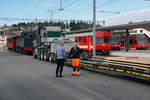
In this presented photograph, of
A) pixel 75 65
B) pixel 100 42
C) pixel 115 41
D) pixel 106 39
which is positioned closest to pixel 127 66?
pixel 75 65

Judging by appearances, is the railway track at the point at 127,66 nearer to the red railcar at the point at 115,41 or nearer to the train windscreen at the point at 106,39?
the train windscreen at the point at 106,39

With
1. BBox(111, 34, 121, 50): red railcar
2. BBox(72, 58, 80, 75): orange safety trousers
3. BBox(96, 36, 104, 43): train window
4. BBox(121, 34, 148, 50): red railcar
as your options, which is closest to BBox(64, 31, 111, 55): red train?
BBox(96, 36, 104, 43): train window

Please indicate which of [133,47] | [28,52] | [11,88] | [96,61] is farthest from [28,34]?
[11,88]

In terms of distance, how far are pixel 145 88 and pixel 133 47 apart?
30444 millimetres

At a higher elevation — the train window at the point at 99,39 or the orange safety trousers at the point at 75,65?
the train window at the point at 99,39

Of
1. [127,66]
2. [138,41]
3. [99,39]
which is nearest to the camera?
[127,66]

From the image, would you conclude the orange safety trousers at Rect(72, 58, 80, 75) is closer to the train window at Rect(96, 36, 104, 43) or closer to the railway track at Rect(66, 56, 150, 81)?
the railway track at Rect(66, 56, 150, 81)

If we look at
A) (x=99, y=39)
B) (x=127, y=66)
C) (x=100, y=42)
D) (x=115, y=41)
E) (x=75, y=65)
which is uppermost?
(x=99, y=39)

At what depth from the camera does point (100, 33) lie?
2816cm

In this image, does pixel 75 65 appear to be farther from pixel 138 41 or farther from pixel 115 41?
pixel 138 41

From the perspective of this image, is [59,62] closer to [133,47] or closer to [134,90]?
[134,90]

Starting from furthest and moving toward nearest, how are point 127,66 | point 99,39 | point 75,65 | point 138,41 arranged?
point 138,41, point 99,39, point 75,65, point 127,66

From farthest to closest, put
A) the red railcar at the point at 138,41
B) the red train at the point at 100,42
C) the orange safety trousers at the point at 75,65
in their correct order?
the red railcar at the point at 138,41 < the red train at the point at 100,42 < the orange safety trousers at the point at 75,65

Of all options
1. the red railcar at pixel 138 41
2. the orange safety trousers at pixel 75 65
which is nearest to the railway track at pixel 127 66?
the orange safety trousers at pixel 75 65
